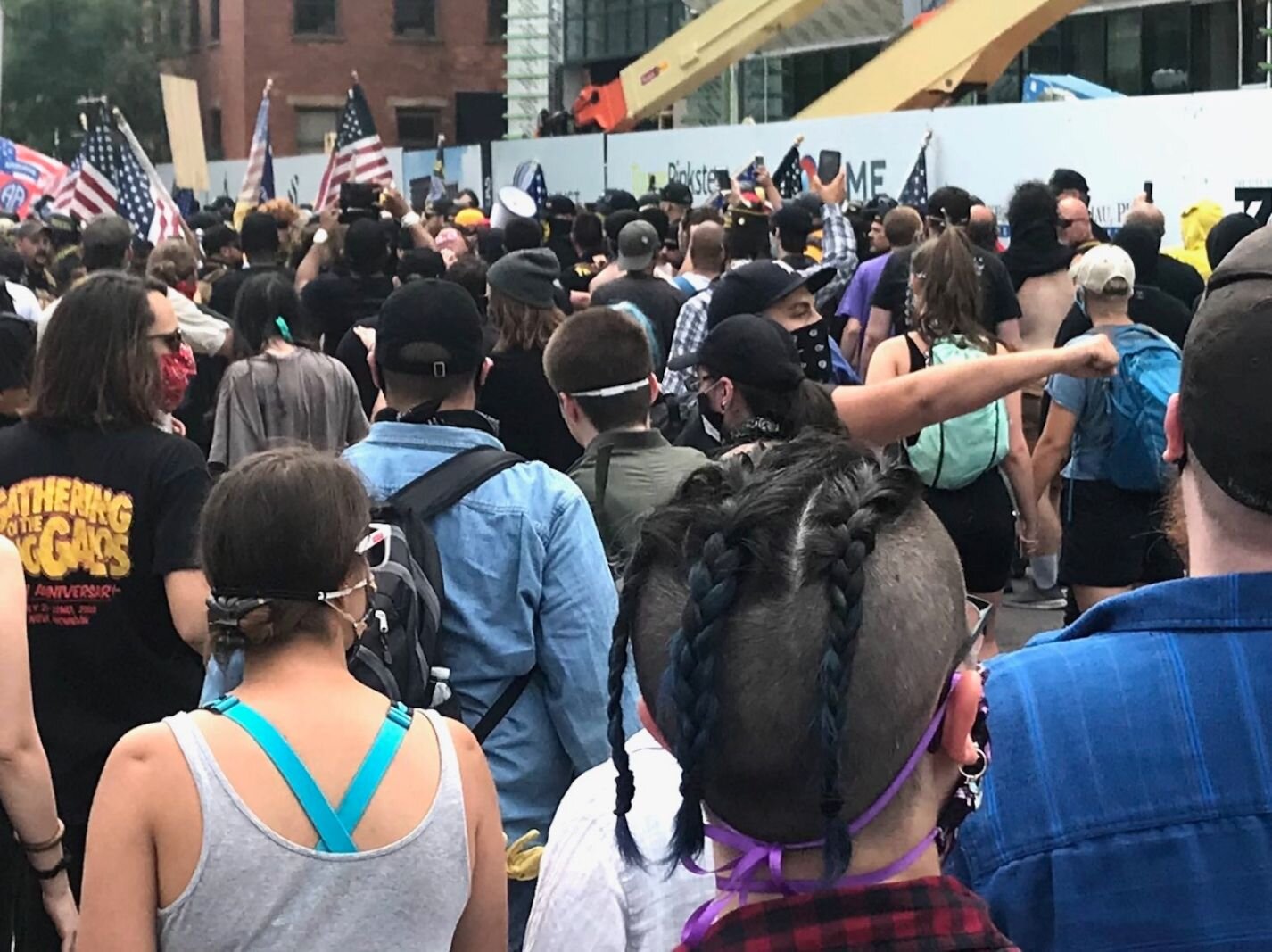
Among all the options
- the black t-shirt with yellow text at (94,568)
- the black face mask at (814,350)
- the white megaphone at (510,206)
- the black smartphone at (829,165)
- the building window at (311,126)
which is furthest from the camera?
the building window at (311,126)

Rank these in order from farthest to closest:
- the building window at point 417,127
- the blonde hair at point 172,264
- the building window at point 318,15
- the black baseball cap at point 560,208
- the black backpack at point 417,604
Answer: the building window at point 417,127 → the building window at point 318,15 → the black baseball cap at point 560,208 → the blonde hair at point 172,264 → the black backpack at point 417,604

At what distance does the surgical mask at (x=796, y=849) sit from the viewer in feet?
4.98

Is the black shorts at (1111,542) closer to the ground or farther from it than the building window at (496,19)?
closer to the ground

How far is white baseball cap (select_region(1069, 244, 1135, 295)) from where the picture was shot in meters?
6.56

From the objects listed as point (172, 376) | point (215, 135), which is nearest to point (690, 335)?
point (172, 376)

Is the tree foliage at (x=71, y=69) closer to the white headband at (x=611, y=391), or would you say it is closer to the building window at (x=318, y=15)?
the building window at (x=318, y=15)

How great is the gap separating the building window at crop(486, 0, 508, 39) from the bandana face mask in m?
46.6

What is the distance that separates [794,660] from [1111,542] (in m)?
5.52

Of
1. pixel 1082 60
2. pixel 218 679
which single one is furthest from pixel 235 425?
pixel 1082 60

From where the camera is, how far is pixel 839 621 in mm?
1471

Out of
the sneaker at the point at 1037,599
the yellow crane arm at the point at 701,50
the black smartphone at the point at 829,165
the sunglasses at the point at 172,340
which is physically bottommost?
the sneaker at the point at 1037,599

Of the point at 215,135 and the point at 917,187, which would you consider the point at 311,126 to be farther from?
the point at 917,187

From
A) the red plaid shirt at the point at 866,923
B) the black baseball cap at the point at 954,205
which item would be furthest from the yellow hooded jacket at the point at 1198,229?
the red plaid shirt at the point at 866,923

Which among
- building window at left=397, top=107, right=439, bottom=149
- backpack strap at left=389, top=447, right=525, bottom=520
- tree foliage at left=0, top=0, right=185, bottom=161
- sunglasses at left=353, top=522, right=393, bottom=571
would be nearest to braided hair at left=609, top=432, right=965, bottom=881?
sunglasses at left=353, top=522, right=393, bottom=571
